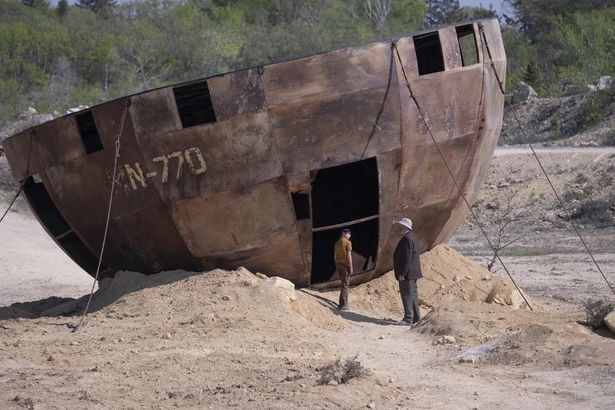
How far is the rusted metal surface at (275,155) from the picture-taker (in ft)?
36.2

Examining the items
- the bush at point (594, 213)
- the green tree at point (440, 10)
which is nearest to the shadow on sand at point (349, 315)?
the bush at point (594, 213)

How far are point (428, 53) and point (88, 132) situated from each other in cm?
340

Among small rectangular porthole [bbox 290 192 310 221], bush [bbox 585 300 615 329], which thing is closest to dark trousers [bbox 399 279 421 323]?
small rectangular porthole [bbox 290 192 310 221]

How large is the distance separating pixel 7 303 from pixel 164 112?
20.7 feet

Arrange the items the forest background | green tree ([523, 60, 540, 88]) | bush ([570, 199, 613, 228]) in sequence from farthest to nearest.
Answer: the forest background → green tree ([523, 60, 540, 88]) → bush ([570, 199, 613, 228])

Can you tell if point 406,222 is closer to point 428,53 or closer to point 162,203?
point 428,53

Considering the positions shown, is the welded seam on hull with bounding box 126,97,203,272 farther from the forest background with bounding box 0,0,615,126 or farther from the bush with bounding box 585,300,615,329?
the forest background with bounding box 0,0,615,126

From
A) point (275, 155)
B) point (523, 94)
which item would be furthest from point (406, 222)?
point (523, 94)

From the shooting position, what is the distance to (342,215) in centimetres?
1277

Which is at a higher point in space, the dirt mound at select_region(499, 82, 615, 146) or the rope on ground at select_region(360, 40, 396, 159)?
Result: the rope on ground at select_region(360, 40, 396, 159)

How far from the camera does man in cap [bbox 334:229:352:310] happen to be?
11.7m

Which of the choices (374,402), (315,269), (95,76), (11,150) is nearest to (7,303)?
(11,150)

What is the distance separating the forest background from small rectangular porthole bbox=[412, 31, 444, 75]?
23932mm

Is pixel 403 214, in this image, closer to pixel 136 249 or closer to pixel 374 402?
pixel 136 249
